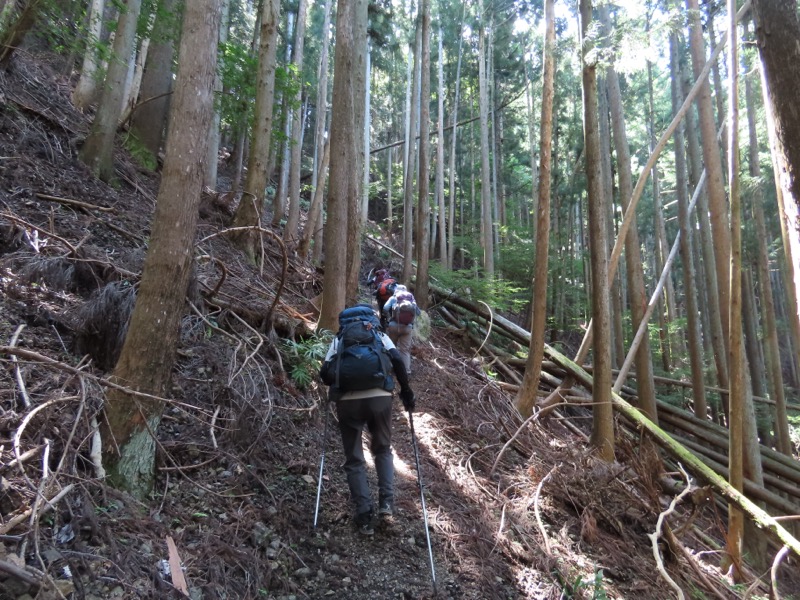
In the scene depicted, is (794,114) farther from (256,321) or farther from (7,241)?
(7,241)

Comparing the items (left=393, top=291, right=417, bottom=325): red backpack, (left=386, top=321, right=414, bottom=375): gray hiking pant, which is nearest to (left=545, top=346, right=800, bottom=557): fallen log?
(left=386, top=321, right=414, bottom=375): gray hiking pant

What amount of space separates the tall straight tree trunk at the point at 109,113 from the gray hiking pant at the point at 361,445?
6.80 metres

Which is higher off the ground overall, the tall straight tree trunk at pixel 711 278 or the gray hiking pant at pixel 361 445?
the tall straight tree trunk at pixel 711 278

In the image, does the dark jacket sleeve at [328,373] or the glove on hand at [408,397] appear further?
the glove on hand at [408,397]

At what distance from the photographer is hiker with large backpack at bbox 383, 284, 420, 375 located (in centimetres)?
689

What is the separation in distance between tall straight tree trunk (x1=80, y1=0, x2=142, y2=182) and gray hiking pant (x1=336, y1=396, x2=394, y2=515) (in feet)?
22.3

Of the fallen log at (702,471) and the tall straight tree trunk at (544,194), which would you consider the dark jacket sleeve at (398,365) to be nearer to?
the tall straight tree trunk at (544,194)

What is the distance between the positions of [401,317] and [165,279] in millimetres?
3933

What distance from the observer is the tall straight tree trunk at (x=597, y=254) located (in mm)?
6461

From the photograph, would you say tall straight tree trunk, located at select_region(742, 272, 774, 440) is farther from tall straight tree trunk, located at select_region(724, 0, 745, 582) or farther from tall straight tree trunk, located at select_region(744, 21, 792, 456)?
tall straight tree trunk, located at select_region(724, 0, 745, 582)

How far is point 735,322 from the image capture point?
5.13 metres

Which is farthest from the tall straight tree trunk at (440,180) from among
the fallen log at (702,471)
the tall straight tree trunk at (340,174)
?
the tall straight tree trunk at (340,174)

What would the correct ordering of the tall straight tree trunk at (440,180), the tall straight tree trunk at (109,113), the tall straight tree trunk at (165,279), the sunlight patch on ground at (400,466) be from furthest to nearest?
the tall straight tree trunk at (440,180) < the tall straight tree trunk at (109,113) < the sunlight patch on ground at (400,466) < the tall straight tree trunk at (165,279)

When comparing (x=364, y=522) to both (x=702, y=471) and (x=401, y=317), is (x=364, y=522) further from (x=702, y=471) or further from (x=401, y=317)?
(x=702, y=471)
